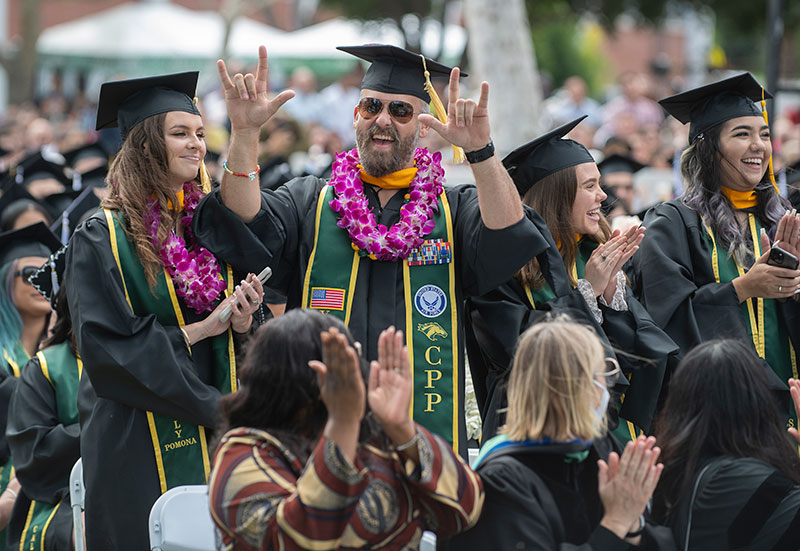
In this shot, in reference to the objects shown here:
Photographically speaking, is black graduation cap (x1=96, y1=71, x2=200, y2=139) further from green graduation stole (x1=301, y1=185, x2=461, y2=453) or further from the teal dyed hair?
the teal dyed hair

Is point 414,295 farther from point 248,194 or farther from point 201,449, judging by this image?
point 201,449

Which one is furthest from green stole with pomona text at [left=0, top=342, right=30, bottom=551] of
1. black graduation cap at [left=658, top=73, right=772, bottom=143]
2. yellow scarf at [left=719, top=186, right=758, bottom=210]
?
yellow scarf at [left=719, top=186, right=758, bottom=210]

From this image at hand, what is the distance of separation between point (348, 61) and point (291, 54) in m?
→ 1.44

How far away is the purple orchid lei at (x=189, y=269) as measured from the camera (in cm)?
449

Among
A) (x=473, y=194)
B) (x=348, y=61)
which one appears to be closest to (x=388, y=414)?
(x=473, y=194)

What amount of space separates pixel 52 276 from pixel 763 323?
334 centimetres

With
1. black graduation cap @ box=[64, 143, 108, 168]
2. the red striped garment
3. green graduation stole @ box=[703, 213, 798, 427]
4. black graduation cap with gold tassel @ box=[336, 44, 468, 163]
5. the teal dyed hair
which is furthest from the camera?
black graduation cap @ box=[64, 143, 108, 168]

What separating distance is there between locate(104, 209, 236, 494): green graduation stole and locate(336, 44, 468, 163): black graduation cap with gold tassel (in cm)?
114

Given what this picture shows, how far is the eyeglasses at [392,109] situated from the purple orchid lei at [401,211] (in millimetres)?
161

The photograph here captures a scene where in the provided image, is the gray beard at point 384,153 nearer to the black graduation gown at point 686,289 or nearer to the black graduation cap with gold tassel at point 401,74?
the black graduation cap with gold tassel at point 401,74

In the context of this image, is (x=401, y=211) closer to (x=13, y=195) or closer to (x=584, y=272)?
(x=584, y=272)

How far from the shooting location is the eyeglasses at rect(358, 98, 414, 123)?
4.59 metres

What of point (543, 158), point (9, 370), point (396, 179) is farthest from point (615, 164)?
point (9, 370)

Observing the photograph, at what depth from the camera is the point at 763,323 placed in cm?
525
